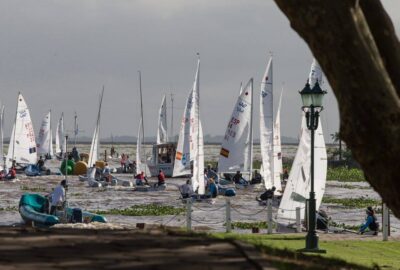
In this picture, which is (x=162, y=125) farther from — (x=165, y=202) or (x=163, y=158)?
(x=165, y=202)

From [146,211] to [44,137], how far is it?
68439mm

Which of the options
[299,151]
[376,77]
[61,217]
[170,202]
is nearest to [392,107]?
[376,77]

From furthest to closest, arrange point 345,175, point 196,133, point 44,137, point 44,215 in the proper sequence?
point 44,137 → point 345,175 → point 196,133 → point 44,215

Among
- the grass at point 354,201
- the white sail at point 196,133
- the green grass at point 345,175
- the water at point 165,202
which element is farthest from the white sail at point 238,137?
the green grass at point 345,175

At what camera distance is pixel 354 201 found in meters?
52.6

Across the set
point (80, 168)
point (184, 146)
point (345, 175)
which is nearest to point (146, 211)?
point (184, 146)

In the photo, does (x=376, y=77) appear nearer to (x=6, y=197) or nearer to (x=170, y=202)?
(x=170, y=202)

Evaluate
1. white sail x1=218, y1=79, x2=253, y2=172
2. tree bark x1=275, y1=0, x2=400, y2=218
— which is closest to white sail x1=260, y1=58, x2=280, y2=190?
white sail x1=218, y1=79, x2=253, y2=172

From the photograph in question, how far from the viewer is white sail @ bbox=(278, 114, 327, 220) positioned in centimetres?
3113

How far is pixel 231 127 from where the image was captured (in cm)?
5609

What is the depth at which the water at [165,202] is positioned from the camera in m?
37.3

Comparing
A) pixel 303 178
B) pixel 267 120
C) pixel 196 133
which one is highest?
pixel 267 120

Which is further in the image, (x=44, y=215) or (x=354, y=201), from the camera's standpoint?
(x=354, y=201)

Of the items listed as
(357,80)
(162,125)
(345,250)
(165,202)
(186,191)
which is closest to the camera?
(357,80)
